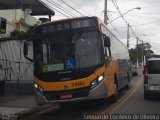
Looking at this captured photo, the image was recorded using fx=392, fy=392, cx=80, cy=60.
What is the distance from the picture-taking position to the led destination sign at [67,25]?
47.3 ft

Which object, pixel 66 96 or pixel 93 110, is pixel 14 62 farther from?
pixel 66 96

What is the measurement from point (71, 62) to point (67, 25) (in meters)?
1.46

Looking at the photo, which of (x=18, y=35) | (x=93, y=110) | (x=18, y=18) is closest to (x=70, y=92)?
(x=93, y=110)

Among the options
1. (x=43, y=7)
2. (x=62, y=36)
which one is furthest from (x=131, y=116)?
(x=43, y=7)

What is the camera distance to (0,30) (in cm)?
1505

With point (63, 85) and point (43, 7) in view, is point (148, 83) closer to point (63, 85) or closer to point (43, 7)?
point (63, 85)

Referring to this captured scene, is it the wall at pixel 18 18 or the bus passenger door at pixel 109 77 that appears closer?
the bus passenger door at pixel 109 77

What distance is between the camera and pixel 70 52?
14086 mm

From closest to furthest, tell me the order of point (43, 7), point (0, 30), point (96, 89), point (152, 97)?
point (96, 89)
point (0, 30)
point (152, 97)
point (43, 7)

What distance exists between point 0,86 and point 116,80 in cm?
732

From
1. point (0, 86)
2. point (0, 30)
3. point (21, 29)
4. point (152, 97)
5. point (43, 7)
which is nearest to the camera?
point (0, 30)

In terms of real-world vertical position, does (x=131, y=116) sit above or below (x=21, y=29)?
below

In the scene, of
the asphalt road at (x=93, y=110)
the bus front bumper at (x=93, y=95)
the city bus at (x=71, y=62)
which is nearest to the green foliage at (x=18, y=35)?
the asphalt road at (x=93, y=110)

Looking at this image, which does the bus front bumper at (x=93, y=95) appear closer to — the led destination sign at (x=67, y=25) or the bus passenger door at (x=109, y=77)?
the bus passenger door at (x=109, y=77)
